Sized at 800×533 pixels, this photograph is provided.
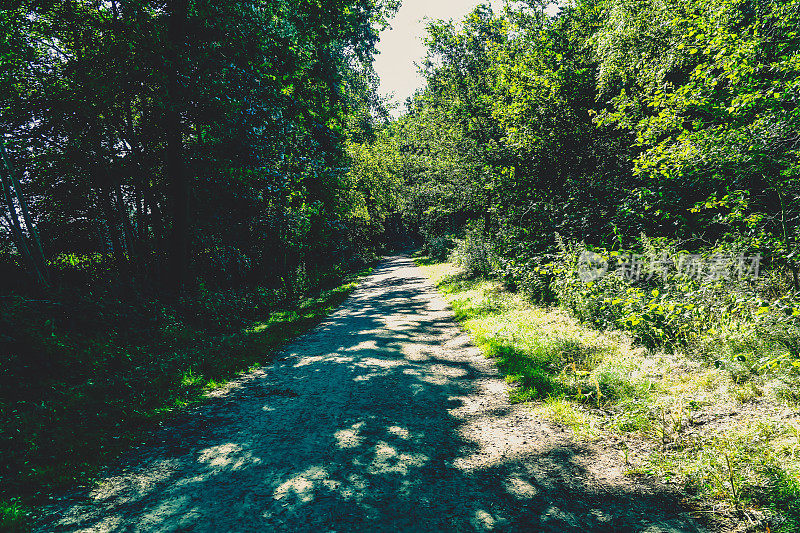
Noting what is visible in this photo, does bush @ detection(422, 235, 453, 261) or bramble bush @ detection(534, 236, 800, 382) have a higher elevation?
bush @ detection(422, 235, 453, 261)

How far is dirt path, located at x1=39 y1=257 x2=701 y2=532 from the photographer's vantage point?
2.83m

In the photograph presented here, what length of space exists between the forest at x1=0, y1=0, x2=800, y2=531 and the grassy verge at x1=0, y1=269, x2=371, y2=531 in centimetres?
5

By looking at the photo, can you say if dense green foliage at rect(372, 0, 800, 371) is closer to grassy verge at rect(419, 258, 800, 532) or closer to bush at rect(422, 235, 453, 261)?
grassy verge at rect(419, 258, 800, 532)

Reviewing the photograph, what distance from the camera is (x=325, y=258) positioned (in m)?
25.7

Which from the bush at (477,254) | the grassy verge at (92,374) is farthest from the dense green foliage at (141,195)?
the bush at (477,254)

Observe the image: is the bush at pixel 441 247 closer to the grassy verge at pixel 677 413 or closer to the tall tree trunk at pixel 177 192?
the tall tree trunk at pixel 177 192

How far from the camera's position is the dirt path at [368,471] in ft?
9.29

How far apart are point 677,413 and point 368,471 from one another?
3399mm

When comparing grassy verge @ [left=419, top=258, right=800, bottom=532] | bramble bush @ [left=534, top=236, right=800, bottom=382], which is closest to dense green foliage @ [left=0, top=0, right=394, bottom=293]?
grassy verge @ [left=419, top=258, right=800, bottom=532]

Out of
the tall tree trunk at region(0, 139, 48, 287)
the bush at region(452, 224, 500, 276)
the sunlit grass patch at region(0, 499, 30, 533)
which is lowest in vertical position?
the sunlit grass patch at region(0, 499, 30, 533)

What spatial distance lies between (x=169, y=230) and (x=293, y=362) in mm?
7767

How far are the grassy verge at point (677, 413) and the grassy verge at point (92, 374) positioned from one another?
17.9 feet

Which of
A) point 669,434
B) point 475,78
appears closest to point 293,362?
point 669,434

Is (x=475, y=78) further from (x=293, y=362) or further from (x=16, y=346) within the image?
(x=16, y=346)
